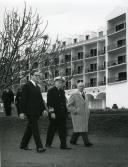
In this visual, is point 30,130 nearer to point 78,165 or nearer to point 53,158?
point 53,158

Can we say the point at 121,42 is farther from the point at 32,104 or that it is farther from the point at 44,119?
the point at 32,104

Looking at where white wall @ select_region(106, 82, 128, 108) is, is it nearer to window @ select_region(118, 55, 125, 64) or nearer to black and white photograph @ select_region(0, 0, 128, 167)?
window @ select_region(118, 55, 125, 64)

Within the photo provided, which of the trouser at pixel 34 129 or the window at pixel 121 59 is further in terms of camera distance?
the window at pixel 121 59

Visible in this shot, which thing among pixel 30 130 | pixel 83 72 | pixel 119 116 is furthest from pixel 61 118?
pixel 83 72

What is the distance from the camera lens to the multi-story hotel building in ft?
217

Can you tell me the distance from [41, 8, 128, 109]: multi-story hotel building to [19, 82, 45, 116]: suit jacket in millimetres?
45976

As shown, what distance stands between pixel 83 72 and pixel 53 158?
7386cm

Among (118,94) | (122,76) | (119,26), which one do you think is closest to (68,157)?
(118,94)

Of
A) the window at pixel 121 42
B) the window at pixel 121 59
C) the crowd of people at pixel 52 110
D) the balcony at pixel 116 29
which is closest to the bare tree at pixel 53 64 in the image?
the crowd of people at pixel 52 110

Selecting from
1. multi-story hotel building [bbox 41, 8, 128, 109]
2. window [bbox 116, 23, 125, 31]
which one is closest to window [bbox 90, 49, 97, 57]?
multi-story hotel building [bbox 41, 8, 128, 109]

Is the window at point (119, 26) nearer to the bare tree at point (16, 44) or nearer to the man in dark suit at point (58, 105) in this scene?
the bare tree at point (16, 44)

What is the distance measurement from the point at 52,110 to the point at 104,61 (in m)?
68.3

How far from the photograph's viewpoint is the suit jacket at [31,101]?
406 inches

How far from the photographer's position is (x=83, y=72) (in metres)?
82.7
